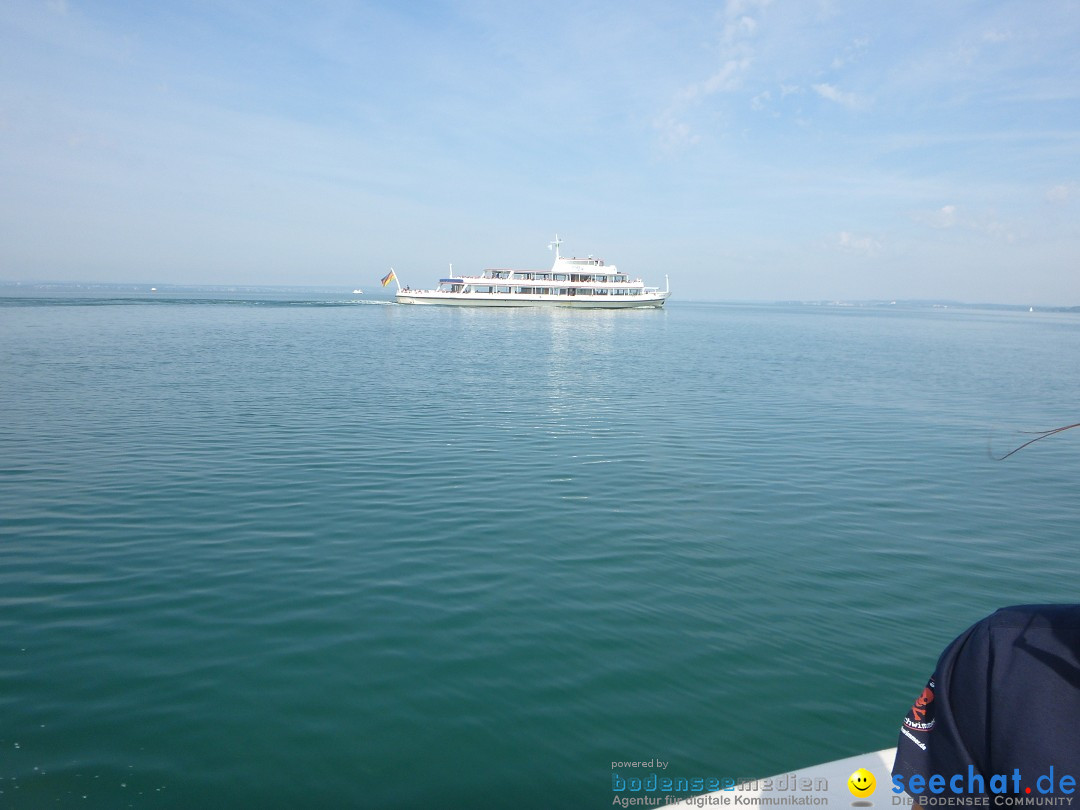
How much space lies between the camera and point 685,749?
6.37 meters

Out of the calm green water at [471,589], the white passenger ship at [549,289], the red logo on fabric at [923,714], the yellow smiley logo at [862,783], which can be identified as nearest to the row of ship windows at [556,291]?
the white passenger ship at [549,289]

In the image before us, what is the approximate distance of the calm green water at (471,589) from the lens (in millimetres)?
6246

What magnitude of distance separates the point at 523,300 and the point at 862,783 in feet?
367

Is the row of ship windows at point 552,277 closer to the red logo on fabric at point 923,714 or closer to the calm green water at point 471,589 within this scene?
the calm green water at point 471,589

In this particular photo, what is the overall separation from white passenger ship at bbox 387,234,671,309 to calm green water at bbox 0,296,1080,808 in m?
92.3

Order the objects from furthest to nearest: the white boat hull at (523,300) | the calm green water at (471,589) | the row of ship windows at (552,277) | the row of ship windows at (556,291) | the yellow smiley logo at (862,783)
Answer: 1. the row of ship windows at (552,277)
2. the row of ship windows at (556,291)
3. the white boat hull at (523,300)
4. the calm green water at (471,589)
5. the yellow smiley logo at (862,783)

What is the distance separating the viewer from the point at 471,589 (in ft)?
31.2

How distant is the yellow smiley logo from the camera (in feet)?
12.1

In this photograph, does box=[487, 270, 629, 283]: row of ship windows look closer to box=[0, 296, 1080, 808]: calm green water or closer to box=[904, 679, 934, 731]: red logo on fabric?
box=[0, 296, 1080, 808]: calm green water

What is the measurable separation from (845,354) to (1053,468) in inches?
1409

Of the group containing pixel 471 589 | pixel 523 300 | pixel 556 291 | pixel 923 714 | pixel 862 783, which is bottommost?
pixel 471 589

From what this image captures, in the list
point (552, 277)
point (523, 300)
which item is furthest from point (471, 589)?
point (552, 277)

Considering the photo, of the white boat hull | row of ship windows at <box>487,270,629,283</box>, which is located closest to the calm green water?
the white boat hull

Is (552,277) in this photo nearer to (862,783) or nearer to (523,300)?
(523,300)
